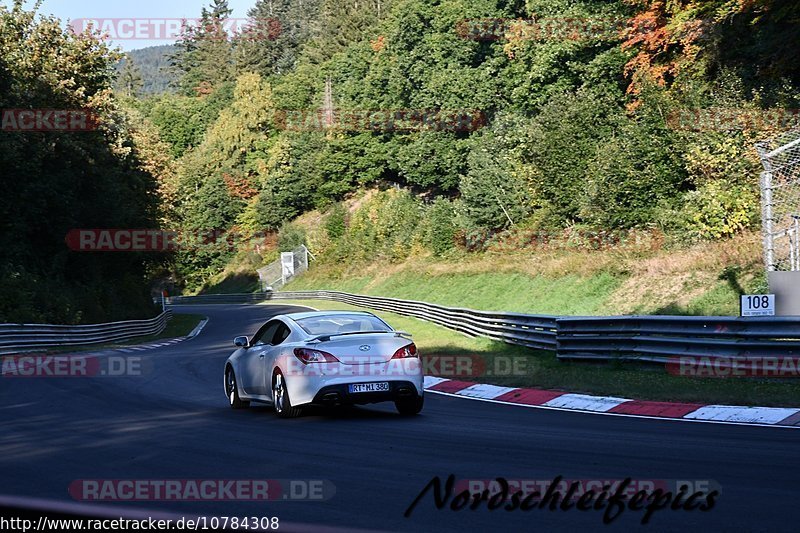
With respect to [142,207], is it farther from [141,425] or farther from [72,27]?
[141,425]

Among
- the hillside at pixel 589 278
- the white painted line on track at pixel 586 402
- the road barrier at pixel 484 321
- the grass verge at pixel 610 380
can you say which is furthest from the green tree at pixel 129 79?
the white painted line on track at pixel 586 402

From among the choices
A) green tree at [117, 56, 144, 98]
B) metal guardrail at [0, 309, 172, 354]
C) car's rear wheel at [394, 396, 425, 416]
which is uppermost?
green tree at [117, 56, 144, 98]

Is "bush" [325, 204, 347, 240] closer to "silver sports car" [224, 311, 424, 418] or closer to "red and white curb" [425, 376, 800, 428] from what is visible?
"red and white curb" [425, 376, 800, 428]

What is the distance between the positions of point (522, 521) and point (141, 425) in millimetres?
6843

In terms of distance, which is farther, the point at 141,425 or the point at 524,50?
the point at 524,50

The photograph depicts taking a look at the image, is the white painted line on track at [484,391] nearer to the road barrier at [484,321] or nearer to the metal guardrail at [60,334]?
the road barrier at [484,321]

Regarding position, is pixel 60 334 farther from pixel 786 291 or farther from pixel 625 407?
pixel 625 407

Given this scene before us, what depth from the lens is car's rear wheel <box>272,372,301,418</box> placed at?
12133 mm

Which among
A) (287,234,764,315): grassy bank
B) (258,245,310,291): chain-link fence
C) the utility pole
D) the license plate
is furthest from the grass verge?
the utility pole

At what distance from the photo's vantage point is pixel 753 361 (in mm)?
13625

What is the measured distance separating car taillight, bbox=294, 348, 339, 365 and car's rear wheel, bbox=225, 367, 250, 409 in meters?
2.45

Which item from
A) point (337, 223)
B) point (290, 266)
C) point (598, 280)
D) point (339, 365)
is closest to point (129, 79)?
point (290, 266)

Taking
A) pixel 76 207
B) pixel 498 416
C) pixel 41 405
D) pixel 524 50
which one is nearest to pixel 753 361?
pixel 498 416

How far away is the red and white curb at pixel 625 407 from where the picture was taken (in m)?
10.9
